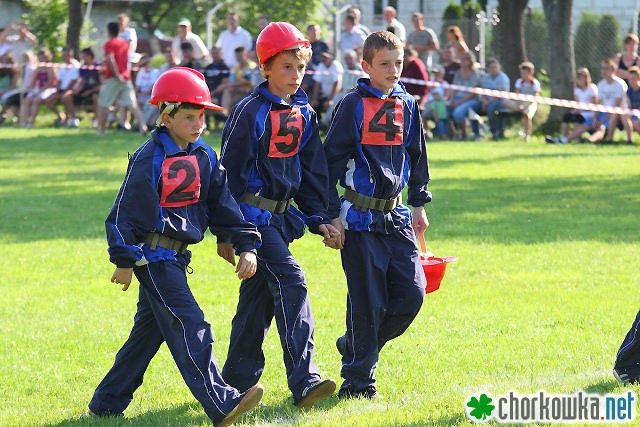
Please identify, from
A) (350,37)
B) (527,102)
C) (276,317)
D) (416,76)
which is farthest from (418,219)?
(350,37)

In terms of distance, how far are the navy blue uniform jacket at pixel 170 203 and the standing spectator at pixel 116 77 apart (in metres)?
17.5

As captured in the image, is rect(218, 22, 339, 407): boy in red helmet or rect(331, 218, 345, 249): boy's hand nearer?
rect(218, 22, 339, 407): boy in red helmet

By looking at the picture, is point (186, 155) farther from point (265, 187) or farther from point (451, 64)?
point (451, 64)

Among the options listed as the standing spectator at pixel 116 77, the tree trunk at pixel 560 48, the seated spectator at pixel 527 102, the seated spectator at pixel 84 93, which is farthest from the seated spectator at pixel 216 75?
the tree trunk at pixel 560 48

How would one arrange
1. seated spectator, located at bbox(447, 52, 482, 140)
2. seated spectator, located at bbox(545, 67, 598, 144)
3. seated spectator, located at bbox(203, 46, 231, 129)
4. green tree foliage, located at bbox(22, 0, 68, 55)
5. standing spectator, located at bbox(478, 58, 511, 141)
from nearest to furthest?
seated spectator, located at bbox(545, 67, 598, 144) < standing spectator, located at bbox(478, 58, 511, 141) < seated spectator, located at bbox(447, 52, 482, 140) < seated spectator, located at bbox(203, 46, 231, 129) < green tree foliage, located at bbox(22, 0, 68, 55)

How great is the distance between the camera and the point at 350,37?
76.9 feet

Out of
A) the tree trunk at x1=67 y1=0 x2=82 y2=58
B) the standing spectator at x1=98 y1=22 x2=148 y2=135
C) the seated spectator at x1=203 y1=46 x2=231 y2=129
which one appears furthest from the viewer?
the tree trunk at x1=67 y1=0 x2=82 y2=58

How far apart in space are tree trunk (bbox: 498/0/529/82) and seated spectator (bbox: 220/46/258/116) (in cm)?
633

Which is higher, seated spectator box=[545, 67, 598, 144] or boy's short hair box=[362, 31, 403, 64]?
boy's short hair box=[362, 31, 403, 64]

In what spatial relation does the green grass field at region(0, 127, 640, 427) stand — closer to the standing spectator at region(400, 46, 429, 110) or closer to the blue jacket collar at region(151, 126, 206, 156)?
the blue jacket collar at region(151, 126, 206, 156)

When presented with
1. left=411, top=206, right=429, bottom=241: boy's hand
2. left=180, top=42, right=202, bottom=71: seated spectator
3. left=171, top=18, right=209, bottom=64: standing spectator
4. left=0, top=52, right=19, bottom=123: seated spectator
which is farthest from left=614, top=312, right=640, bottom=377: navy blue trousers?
left=0, top=52, right=19, bottom=123: seated spectator

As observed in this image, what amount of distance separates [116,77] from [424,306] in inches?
606

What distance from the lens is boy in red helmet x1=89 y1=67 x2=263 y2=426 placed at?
17.4ft

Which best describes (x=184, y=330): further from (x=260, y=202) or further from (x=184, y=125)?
(x=184, y=125)
